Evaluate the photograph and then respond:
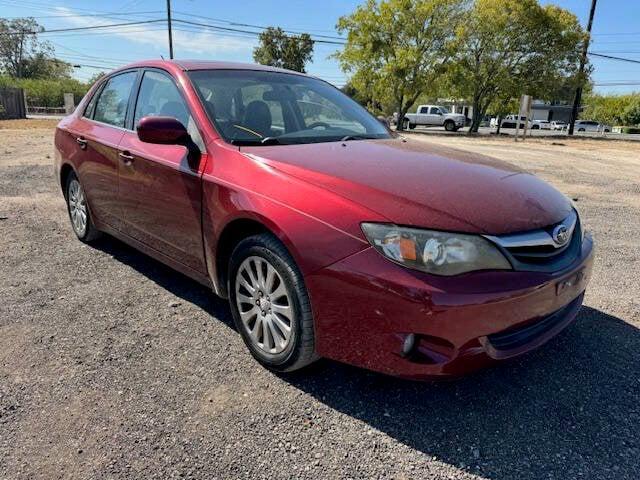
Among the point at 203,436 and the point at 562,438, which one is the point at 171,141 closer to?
the point at 203,436

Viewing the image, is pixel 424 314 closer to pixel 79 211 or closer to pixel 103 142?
pixel 103 142

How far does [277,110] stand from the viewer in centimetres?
335

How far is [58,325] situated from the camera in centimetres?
319

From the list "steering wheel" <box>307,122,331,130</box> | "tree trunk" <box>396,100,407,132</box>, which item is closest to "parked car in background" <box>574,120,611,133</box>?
"tree trunk" <box>396,100,407,132</box>

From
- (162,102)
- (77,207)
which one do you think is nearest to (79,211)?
(77,207)

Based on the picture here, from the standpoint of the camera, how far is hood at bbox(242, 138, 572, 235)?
2186 millimetres

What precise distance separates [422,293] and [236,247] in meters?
1.10

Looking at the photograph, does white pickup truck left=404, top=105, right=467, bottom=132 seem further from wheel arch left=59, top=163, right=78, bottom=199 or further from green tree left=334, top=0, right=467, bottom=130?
wheel arch left=59, top=163, right=78, bottom=199

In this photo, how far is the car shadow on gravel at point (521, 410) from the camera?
2090 millimetres

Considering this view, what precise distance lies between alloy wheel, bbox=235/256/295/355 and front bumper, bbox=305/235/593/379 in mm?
240

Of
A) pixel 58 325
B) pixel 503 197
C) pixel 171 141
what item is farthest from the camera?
pixel 58 325

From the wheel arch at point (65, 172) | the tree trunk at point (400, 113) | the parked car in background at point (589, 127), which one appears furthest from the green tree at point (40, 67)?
the wheel arch at point (65, 172)

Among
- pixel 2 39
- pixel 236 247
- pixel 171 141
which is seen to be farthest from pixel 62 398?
pixel 2 39

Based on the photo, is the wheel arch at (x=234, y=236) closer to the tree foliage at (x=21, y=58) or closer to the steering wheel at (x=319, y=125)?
the steering wheel at (x=319, y=125)
